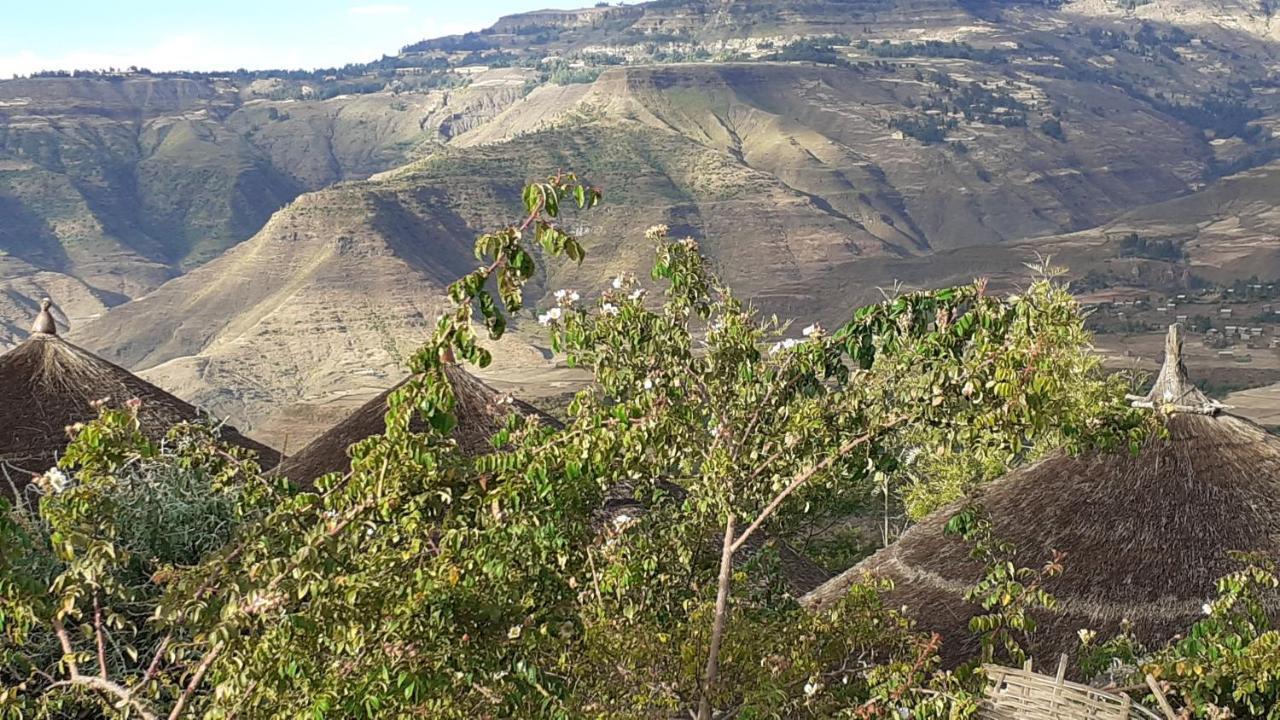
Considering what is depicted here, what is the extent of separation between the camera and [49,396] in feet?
51.9

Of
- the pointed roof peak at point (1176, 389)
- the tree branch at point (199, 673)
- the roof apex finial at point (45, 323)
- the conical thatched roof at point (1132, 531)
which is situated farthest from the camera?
the roof apex finial at point (45, 323)

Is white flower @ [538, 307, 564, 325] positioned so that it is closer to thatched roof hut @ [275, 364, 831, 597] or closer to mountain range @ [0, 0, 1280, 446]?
thatched roof hut @ [275, 364, 831, 597]

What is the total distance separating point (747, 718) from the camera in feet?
19.7

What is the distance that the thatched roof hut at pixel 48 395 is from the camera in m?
15.1

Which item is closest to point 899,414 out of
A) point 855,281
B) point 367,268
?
point 367,268

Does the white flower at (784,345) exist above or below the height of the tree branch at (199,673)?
above

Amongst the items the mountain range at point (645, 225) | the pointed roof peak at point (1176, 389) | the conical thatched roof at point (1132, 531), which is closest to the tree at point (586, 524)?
the conical thatched roof at point (1132, 531)

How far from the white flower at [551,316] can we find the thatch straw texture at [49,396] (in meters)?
10.0

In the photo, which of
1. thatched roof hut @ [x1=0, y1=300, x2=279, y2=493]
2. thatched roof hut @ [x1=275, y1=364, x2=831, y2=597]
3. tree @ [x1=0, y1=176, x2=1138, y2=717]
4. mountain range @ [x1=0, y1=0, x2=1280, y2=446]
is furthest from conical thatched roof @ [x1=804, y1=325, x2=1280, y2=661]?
mountain range @ [x1=0, y1=0, x2=1280, y2=446]

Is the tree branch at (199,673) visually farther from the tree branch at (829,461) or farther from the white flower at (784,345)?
the white flower at (784,345)

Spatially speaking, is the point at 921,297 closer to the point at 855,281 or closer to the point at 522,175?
the point at 855,281

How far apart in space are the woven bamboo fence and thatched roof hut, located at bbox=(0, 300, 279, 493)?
11060 mm

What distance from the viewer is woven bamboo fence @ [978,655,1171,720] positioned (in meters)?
7.45

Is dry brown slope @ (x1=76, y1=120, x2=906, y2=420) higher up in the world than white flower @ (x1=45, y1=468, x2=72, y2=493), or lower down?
lower down
